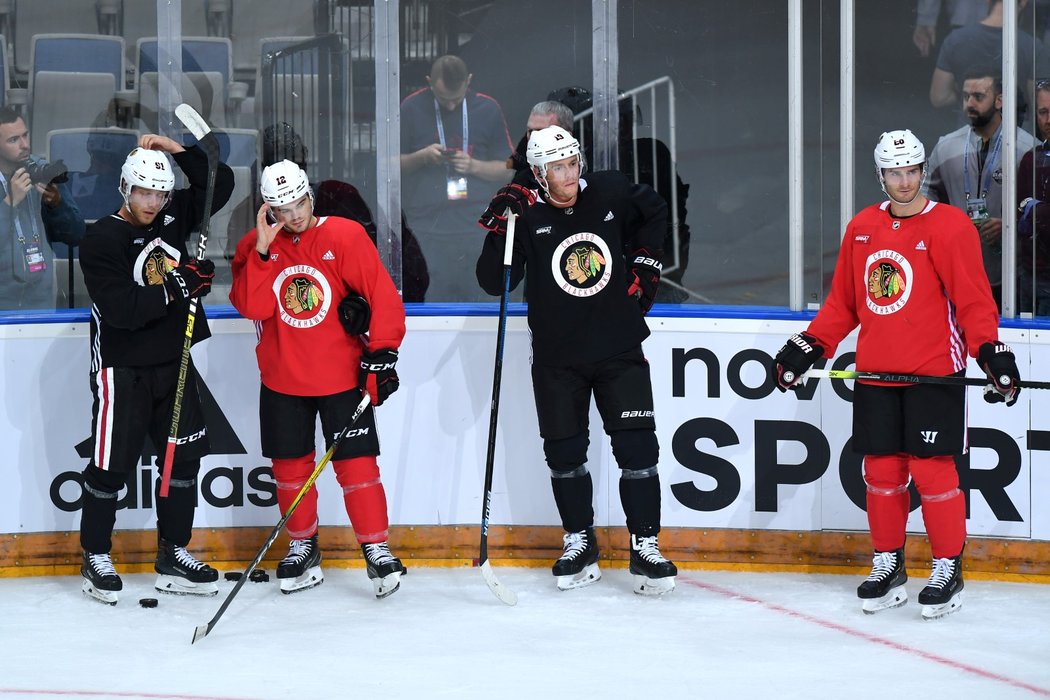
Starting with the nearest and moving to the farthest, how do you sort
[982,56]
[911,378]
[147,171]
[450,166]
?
[911,378] → [147,171] → [982,56] → [450,166]

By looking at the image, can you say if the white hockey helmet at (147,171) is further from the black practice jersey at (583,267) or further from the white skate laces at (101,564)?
the white skate laces at (101,564)

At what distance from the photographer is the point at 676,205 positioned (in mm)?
4480

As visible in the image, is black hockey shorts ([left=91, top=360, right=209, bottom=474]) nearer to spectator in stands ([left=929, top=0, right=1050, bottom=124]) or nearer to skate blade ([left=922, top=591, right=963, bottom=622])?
skate blade ([left=922, top=591, right=963, bottom=622])

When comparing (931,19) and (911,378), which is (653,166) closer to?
(931,19)

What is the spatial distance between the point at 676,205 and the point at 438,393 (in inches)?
39.1

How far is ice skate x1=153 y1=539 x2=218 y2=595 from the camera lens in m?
3.94

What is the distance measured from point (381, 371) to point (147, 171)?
0.85 meters

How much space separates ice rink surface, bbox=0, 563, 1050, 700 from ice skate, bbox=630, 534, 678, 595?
4cm

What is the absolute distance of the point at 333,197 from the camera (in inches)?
176

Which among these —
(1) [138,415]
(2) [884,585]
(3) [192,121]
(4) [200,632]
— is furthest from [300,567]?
(2) [884,585]

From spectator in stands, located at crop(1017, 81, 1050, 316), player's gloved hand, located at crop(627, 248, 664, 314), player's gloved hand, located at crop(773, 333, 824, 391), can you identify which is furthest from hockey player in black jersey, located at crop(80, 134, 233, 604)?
spectator in stands, located at crop(1017, 81, 1050, 316)

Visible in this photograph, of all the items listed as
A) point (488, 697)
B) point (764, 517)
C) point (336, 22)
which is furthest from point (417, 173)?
point (488, 697)

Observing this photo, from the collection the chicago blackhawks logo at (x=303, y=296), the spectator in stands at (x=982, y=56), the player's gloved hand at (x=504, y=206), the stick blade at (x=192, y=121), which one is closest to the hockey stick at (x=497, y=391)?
the player's gloved hand at (x=504, y=206)

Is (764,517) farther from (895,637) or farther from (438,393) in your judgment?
(438,393)
